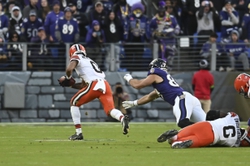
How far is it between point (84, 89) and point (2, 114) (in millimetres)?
8827

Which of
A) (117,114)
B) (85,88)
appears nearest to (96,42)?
(85,88)

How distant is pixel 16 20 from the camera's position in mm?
22562

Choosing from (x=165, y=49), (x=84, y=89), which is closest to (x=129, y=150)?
(x=84, y=89)

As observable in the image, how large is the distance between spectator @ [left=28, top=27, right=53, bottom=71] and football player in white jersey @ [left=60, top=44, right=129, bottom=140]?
7.50 meters

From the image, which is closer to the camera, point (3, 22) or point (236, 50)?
point (3, 22)

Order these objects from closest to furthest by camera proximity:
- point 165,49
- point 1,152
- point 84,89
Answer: point 1,152 → point 84,89 → point 165,49

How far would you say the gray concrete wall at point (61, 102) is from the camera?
23.0 metres

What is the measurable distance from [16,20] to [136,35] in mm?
3388

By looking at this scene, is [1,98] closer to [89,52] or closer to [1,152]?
[89,52]

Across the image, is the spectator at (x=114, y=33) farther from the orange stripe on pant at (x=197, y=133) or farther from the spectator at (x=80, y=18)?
the orange stripe on pant at (x=197, y=133)

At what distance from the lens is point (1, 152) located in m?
11.6

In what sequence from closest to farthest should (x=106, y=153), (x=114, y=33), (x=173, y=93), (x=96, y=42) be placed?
(x=106, y=153), (x=173, y=93), (x=96, y=42), (x=114, y=33)

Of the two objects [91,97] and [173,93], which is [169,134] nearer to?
[173,93]

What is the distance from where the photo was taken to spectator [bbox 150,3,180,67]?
874 inches
